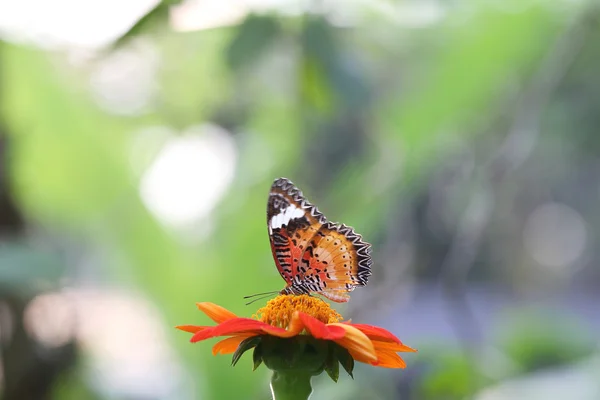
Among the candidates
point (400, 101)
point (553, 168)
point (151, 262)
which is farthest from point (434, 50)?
point (553, 168)

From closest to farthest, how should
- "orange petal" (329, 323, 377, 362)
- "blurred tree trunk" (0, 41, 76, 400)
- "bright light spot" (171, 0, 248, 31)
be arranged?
1. "orange petal" (329, 323, 377, 362)
2. "bright light spot" (171, 0, 248, 31)
3. "blurred tree trunk" (0, 41, 76, 400)

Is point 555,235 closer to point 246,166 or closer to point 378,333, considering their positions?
point 246,166

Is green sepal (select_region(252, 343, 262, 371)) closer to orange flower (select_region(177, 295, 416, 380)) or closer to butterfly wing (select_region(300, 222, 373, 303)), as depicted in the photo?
orange flower (select_region(177, 295, 416, 380))

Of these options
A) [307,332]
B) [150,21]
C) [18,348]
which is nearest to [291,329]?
[307,332]

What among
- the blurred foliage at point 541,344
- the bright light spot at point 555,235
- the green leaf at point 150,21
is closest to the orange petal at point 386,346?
the green leaf at point 150,21

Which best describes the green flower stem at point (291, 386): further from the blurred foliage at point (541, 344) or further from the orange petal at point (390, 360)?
the blurred foliage at point (541, 344)

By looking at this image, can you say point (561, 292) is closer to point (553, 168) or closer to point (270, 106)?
point (553, 168)

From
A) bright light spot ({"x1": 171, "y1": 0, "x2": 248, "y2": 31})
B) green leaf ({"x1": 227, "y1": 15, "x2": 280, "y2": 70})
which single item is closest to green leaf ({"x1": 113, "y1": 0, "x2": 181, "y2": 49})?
bright light spot ({"x1": 171, "y1": 0, "x2": 248, "y2": 31})
